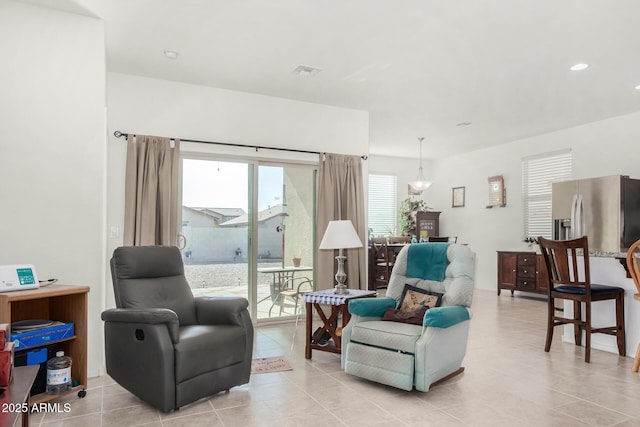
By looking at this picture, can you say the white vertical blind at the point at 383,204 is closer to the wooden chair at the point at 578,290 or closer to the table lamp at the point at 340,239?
the wooden chair at the point at 578,290

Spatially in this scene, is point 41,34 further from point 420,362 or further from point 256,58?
point 420,362

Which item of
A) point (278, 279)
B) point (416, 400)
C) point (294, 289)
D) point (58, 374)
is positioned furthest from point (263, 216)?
point (416, 400)

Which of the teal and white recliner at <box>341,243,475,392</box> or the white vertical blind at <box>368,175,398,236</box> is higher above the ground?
the white vertical blind at <box>368,175,398,236</box>

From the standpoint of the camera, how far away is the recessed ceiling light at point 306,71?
174 inches

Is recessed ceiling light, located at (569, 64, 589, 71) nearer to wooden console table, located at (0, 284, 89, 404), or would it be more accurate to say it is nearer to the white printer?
wooden console table, located at (0, 284, 89, 404)

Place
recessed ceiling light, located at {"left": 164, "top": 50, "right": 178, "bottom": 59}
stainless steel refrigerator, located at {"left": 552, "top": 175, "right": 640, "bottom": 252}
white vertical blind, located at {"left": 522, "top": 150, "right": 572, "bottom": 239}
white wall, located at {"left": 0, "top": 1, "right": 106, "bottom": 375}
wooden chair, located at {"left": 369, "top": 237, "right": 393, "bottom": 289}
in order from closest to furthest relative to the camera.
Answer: white wall, located at {"left": 0, "top": 1, "right": 106, "bottom": 375}
recessed ceiling light, located at {"left": 164, "top": 50, "right": 178, "bottom": 59}
stainless steel refrigerator, located at {"left": 552, "top": 175, "right": 640, "bottom": 252}
white vertical blind, located at {"left": 522, "top": 150, "right": 572, "bottom": 239}
wooden chair, located at {"left": 369, "top": 237, "right": 393, "bottom": 289}

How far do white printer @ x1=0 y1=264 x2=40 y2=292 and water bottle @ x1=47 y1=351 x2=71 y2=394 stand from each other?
0.52 m

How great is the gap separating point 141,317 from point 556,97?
17.2 ft

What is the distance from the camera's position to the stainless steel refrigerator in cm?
559

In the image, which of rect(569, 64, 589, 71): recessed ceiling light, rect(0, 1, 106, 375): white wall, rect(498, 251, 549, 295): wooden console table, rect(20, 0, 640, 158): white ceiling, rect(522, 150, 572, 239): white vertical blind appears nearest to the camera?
rect(0, 1, 106, 375): white wall

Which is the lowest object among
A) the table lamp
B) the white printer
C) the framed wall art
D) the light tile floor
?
the light tile floor

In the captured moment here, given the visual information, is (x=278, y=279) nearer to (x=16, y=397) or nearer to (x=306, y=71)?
(x=306, y=71)

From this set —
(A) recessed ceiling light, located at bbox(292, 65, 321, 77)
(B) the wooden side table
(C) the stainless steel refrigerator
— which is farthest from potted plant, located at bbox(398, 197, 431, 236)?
(B) the wooden side table

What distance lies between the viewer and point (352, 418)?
2648mm
